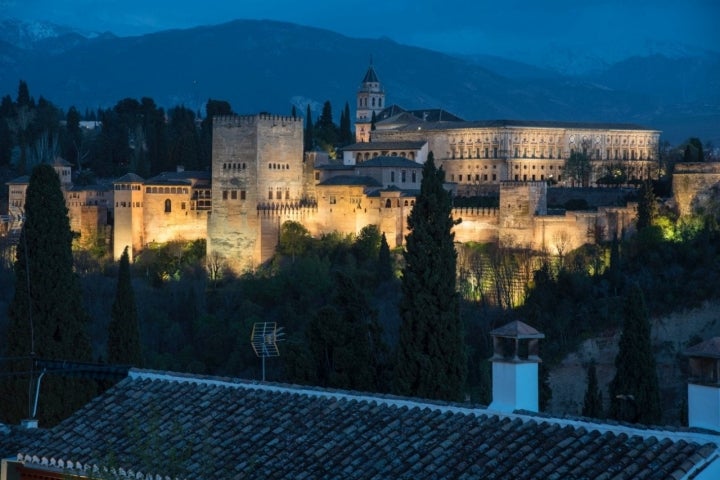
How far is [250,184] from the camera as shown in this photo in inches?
2158

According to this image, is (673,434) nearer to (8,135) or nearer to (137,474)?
(137,474)

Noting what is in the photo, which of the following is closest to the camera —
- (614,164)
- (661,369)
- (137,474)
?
(137,474)

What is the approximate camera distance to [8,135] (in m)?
76.4

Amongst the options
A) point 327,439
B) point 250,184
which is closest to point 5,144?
point 250,184

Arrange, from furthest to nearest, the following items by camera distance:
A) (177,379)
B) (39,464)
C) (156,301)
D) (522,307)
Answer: (156,301)
(522,307)
(177,379)
(39,464)

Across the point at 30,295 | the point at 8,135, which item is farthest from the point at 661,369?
the point at 8,135

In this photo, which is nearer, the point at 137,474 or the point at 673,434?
the point at 673,434

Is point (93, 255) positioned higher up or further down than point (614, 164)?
further down

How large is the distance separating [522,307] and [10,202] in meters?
25.9

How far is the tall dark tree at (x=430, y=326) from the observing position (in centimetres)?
2423

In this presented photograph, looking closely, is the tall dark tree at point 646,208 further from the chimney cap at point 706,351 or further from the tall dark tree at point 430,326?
the chimney cap at point 706,351

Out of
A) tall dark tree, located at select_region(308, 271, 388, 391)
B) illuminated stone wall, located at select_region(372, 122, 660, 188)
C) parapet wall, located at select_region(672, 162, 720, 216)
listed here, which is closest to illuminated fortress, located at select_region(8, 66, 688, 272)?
parapet wall, located at select_region(672, 162, 720, 216)

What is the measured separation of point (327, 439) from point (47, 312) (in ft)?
31.4

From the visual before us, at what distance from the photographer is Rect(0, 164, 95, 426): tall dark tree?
66.1ft
